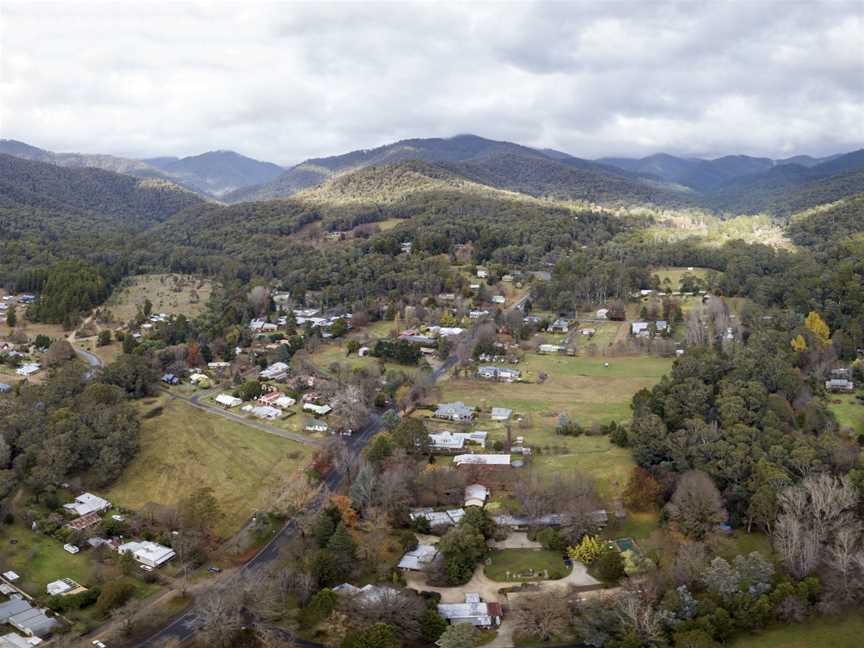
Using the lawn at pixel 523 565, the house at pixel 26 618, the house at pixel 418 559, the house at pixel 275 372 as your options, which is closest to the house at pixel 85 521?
the house at pixel 26 618

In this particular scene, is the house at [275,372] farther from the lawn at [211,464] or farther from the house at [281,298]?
the house at [281,298]

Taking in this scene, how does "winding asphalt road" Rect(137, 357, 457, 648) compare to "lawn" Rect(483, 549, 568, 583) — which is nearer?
"winding asphalt road" Rect(137, 357, 457, 648)

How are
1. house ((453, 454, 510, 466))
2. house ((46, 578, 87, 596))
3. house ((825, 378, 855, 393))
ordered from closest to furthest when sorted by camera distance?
house ((46, 578, 87, 596)) → house ((453, 454, 510, 466)) → house ((825, 378, 855, 393))

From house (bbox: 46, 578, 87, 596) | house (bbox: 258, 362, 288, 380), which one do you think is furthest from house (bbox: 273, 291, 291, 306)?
house (bbox: 46, 578, 87, 596)

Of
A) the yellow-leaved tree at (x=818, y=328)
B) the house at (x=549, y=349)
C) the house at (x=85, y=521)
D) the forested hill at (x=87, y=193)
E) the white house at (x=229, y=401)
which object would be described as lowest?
the house at (x=85, y=521)

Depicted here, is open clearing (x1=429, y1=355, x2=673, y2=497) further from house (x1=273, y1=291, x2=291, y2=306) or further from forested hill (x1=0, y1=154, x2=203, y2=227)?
forested hill (x1=0, y1=154, x2=203, y2=227)

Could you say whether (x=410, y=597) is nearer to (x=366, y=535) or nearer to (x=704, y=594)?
(x=366, y=535)
